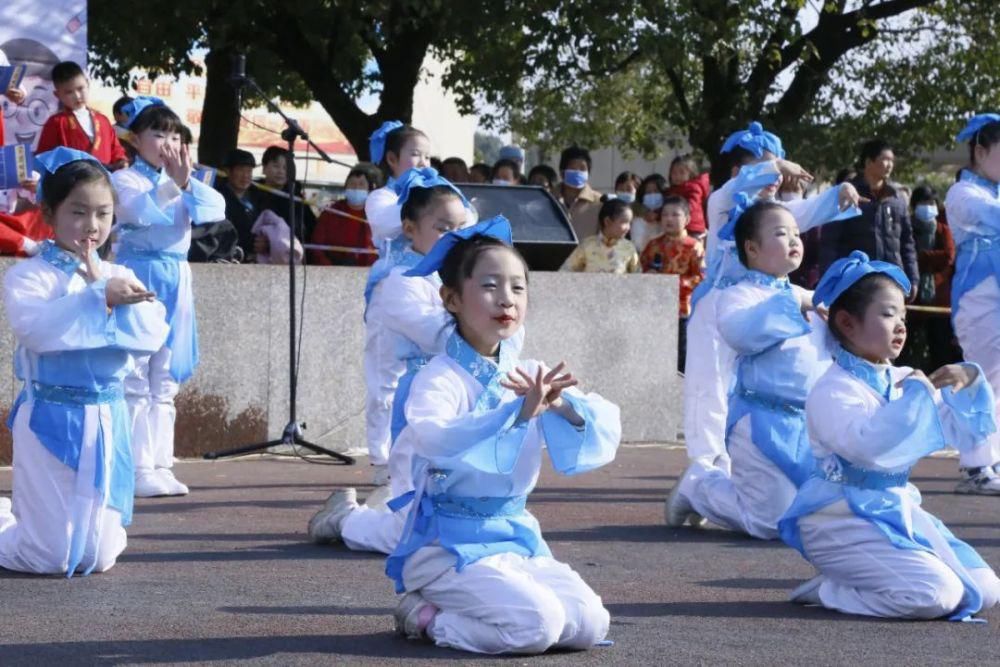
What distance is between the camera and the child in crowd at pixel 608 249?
12.2 m

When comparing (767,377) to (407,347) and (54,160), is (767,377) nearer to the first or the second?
(407,347)

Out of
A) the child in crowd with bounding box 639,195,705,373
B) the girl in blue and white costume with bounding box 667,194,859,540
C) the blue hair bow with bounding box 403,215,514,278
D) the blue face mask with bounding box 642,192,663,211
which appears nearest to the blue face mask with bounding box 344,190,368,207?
the child in crowd with bounding box 639,195,705,373

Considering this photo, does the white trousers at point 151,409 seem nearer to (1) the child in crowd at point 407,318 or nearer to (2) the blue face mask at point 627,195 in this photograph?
(1) the child in crowd at point 407,318

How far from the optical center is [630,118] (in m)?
34.7

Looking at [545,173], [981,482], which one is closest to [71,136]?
[545,173]

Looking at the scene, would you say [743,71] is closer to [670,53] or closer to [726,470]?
[670,53]

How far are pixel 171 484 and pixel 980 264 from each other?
435 centimetres

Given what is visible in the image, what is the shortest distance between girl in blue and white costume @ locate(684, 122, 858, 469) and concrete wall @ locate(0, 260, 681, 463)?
2.90m

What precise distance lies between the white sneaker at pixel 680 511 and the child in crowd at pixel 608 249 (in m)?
4.64

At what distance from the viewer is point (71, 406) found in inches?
238

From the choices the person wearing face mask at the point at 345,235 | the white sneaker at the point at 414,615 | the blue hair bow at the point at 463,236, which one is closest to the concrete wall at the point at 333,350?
the person wearing face mask at the point at 345,235

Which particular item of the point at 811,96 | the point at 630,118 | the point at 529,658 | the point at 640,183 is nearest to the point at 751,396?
the point at 529,658

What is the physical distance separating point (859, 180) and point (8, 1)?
225 inches

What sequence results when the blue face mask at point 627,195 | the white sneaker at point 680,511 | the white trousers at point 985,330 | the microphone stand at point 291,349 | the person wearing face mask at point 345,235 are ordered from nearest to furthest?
1. the white sneaker at point 680,511
2. the white trousers at point 985,330
3. the microphone stand at point 291,349
4. the person wearing face mask at point 345,235
5. the blue face mask at point 627,195
